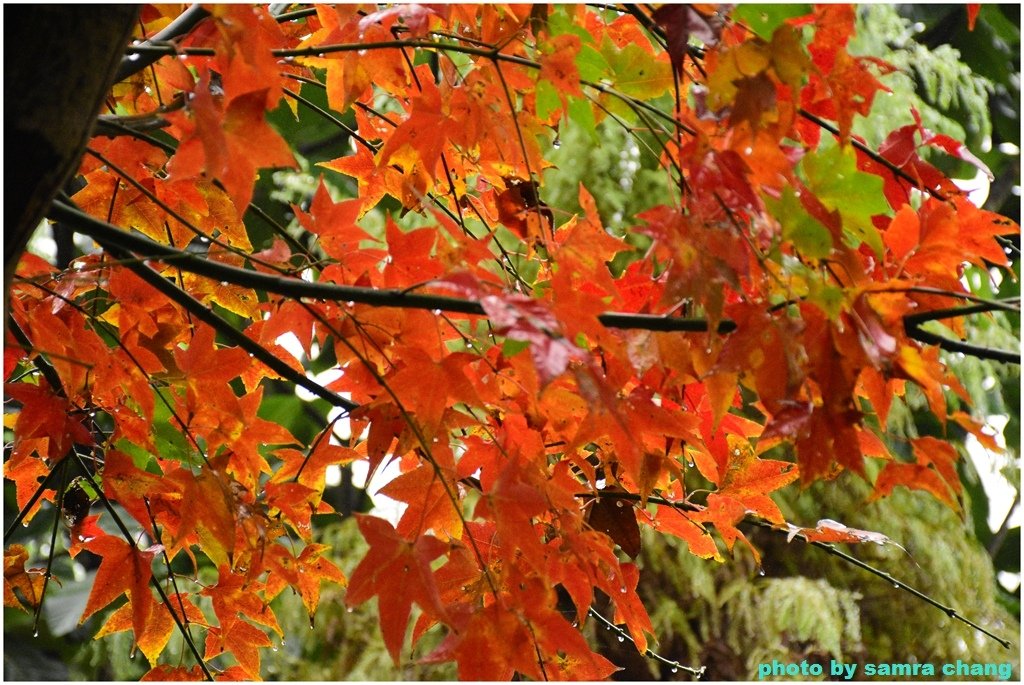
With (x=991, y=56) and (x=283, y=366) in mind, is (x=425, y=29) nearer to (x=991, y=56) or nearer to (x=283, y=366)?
(x=283, y=366)

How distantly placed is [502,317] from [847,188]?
25 centimetres

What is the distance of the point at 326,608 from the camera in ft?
6.63

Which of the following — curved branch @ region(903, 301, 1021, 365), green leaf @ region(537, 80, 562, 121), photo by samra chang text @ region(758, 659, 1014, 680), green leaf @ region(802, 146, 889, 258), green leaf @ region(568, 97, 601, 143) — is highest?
green leaf @ region(537, 80, 562, 121)

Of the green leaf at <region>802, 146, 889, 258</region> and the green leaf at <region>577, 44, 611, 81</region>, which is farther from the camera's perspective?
the green leaf at <region>577, 44, 611, 81</region>

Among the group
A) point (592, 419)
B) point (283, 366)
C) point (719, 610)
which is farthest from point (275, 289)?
point (719, 610)

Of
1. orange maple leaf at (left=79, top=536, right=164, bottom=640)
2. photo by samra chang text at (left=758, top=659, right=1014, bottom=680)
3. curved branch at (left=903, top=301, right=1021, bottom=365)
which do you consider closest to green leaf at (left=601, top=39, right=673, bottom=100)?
curved branch at (left=903, top=301, right=1021, bottom=365)

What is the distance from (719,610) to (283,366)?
4.95 ft

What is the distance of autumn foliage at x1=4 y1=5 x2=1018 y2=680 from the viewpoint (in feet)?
1.68

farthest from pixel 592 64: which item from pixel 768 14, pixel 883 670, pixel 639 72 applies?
pixel 883 670

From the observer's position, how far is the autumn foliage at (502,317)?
20.1 inches

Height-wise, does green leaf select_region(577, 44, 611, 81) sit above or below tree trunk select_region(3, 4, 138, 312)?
below

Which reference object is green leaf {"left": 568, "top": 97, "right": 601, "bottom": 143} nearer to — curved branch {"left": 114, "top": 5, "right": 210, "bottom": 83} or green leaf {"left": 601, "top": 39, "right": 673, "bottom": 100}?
green leaf {"left": 601, "top": 39, "right": 673, "bottom": 100}

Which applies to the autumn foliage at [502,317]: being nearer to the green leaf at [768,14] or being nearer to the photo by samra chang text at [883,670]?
the green leaf at [768,14]

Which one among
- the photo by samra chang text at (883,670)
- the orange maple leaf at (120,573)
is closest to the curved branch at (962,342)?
the orange maple leaf at (120,573)
